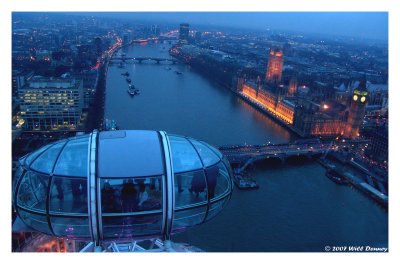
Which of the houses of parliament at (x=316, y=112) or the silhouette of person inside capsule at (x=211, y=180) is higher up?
the silhouette of person inside capsule at (x=211, y=180)

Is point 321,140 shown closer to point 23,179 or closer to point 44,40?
point 23,179

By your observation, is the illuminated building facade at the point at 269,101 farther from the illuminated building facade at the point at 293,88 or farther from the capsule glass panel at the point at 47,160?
the capsule glass panel at the point at 47,160

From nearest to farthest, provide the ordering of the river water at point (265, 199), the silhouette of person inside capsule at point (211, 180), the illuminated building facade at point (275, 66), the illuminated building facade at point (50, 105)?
the silhouette of person inside capsule at point (211, 180) < the river water at point (265, 199) < the illuminated building facade at point (50, 105) < the illuminated building facade at point (275, 66)

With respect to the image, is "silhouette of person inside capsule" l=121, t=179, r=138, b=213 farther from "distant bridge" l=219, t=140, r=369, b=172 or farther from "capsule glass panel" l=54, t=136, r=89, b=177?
"distant bridge" l=219, t=140, r=369, b=172

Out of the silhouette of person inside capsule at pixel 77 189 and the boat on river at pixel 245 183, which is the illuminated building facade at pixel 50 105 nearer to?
the boat on river at pixel 245 183

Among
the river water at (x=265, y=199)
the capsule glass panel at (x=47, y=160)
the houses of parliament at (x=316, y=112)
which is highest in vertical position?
the capsule glass panel at (x=47, y=160)

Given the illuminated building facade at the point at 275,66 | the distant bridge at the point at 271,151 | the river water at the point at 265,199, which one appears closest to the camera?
the river water at the point at 265,199

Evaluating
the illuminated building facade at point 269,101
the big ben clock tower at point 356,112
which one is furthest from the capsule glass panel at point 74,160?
the illuminated building facade at point 269,101

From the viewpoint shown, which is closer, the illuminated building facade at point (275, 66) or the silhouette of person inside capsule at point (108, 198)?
the silhouette of person inside capsule at point (108, 198)
